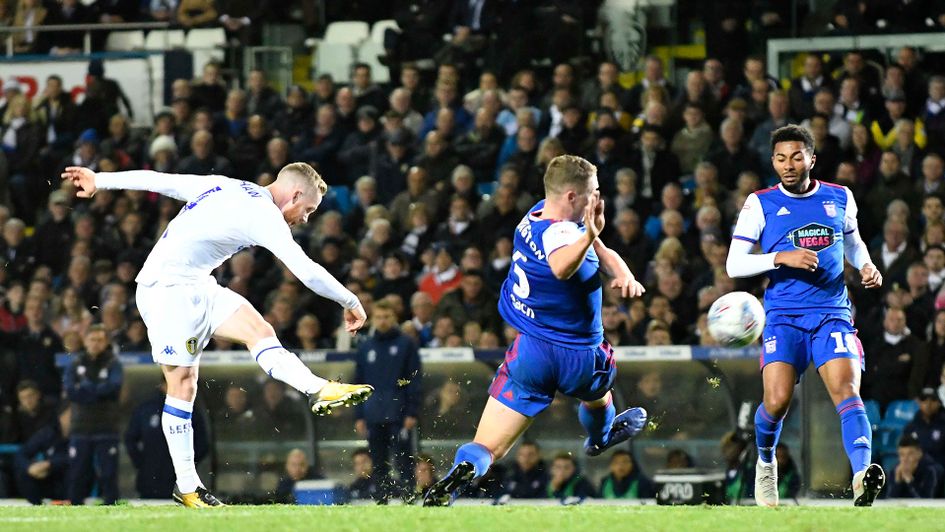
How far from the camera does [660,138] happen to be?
1736 centimetres

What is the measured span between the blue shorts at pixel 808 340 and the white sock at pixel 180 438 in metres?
3.66

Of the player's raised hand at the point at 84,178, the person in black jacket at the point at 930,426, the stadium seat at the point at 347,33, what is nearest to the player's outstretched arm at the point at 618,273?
the player's raised hand at the point at 84,178

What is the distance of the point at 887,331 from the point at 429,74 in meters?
7.83

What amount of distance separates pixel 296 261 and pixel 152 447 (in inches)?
244

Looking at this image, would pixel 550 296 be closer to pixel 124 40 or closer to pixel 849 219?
pixel 849 219

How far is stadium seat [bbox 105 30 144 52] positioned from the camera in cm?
2225

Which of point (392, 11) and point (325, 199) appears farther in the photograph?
point (392, 11)

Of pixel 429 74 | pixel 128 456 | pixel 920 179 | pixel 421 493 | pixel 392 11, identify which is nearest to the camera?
pixel 421 493

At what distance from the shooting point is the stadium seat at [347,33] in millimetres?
21297

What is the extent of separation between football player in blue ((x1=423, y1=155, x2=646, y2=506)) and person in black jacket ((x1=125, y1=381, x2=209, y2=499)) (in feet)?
18.8

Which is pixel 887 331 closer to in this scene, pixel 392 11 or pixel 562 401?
pixel 562 401

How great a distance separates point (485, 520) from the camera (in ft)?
27.0

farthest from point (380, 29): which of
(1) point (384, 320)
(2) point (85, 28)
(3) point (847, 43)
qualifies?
(1) point (384, 320)

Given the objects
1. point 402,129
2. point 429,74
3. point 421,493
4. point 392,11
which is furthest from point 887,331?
point 392,11
